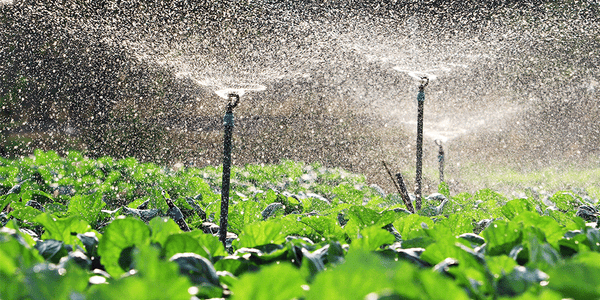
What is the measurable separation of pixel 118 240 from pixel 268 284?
A: 388 mm

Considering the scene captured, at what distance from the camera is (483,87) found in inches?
358

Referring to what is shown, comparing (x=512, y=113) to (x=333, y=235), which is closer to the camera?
(x=333, y=235)

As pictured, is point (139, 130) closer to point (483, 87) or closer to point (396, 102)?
point (396, 102)

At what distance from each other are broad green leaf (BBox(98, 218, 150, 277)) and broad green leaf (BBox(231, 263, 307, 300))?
34 centimetres

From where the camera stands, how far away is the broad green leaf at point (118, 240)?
663 millimetres

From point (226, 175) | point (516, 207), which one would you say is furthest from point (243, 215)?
point (516, 207)

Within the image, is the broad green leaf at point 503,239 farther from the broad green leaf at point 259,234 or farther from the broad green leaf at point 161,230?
the broad green leaf at point 161,230

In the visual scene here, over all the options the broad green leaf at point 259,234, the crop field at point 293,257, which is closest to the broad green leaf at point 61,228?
the crop field at point 293,257

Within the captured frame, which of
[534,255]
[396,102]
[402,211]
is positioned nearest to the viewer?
[534,255]

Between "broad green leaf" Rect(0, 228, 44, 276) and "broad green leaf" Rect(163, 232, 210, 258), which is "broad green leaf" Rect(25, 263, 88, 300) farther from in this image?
"broad green leaf" Rect(163, 232, 210, 258)

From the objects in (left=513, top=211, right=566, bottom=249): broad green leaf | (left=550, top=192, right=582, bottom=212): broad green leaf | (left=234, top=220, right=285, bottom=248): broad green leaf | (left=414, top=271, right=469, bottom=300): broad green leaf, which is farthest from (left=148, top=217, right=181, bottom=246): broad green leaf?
(left=550, top=192, right=582, bottom=212): broad green leaf

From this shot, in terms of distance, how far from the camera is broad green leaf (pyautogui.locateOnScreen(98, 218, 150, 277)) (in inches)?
26.1

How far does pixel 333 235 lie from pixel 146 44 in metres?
4.54

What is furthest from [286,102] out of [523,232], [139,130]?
[523,232]
